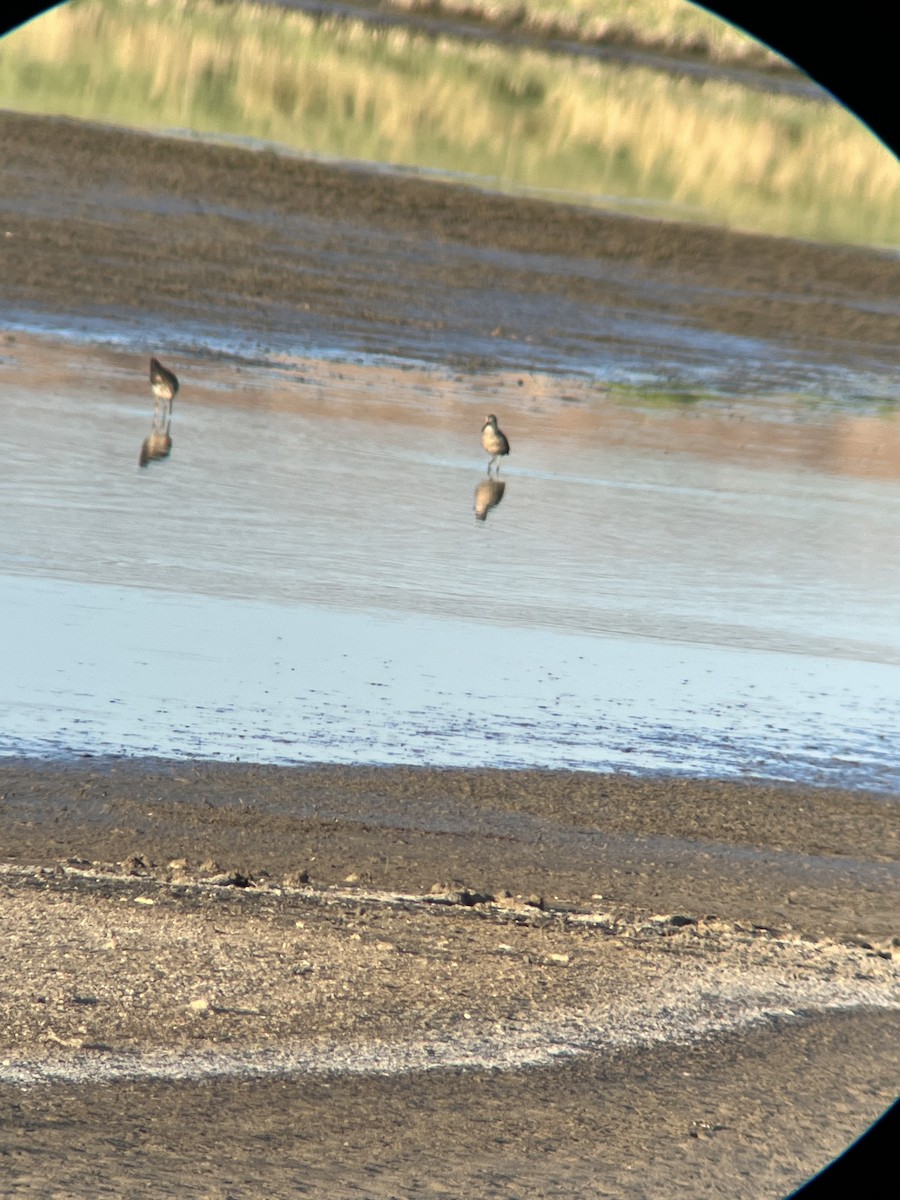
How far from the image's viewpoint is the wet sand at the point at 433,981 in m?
4.63

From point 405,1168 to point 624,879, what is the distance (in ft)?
7.19

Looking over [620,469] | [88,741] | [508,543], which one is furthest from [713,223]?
[88,741]

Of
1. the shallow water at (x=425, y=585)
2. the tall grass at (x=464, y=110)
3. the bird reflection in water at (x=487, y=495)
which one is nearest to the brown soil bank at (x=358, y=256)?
the tall grass at (x=464, y=110)

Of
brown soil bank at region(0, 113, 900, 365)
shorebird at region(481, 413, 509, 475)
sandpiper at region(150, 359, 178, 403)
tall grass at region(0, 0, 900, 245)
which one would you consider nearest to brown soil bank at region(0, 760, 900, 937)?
shorebird at region(481, 413, 509, 475)

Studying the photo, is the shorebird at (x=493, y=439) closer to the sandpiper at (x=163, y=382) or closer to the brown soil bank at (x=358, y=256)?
the sandpiper at (x=163, y=382)

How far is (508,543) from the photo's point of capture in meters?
11.1

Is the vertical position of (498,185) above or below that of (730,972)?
above

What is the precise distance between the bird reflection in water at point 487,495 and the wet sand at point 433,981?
4426 mm

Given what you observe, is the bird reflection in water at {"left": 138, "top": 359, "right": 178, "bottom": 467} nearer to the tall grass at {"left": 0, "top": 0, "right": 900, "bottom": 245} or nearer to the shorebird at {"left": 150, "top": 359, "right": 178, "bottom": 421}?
the shorebird at {"left": 150, "top": 359, "right": 178, "bottom": 421}

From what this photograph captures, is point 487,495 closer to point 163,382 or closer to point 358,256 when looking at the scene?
point 163,382

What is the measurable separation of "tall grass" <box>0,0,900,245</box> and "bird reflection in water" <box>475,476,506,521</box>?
1378cm

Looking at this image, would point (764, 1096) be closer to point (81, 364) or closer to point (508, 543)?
point (508, 543)

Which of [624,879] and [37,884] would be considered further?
[624,879]

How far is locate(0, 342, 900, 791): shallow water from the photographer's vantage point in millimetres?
7926
